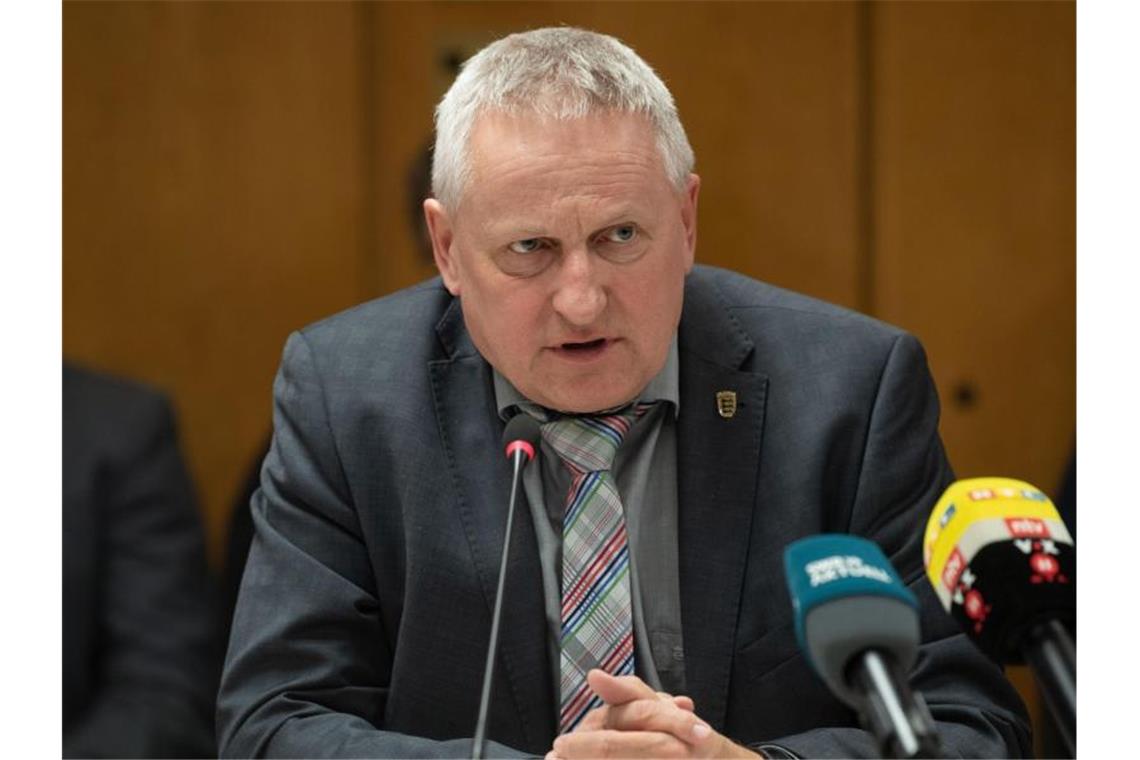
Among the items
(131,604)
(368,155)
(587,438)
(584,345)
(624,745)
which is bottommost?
(131,604)

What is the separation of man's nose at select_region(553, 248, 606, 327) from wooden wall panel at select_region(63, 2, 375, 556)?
1.74 m

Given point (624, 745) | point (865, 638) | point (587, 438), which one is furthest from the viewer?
point (587, 438)

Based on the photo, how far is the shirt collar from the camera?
207 centimetres

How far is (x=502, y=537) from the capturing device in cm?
201

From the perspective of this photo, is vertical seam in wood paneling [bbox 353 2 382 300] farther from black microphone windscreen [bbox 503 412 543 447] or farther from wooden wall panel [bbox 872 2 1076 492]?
black microphone windscreen [bbox 503 412 543 447]

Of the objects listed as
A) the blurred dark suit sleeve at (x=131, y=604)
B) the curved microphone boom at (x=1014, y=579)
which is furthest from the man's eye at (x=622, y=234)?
the blurred dark suit sleeve at (x=131, y=604)

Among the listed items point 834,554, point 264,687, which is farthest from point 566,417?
point 834,554

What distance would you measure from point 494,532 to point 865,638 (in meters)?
0.84

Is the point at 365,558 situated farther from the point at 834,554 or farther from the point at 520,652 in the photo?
the point at 834,554

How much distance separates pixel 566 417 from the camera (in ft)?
6.74

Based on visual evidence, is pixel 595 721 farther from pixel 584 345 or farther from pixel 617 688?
pixel 584 345

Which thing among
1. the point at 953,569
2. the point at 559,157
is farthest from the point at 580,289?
the point at 953,569

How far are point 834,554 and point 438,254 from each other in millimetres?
914

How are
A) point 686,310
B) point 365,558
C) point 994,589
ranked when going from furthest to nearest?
point 686,310, point 365,558, point 994,589
